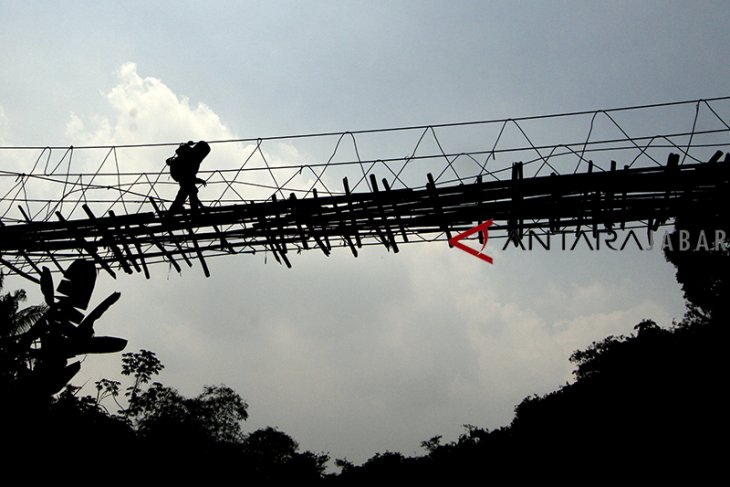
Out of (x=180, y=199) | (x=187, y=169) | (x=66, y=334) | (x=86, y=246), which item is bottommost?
(x=66, y=334)

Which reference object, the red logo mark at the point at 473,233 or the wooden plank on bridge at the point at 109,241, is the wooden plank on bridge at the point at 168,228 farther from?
the red logo mark at the point at 473,233

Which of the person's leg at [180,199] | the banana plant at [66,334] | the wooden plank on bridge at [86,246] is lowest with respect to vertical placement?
the banana plant at [66,334]

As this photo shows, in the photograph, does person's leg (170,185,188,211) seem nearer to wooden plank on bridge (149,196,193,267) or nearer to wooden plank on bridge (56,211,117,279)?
wooden plank on bridge (149,196,193,267)

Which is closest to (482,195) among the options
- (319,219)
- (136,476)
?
(319,219)

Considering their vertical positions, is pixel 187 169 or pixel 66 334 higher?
pixel 187 169

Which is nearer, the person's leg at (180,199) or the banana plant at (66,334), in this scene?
the banana plant at (66,334)

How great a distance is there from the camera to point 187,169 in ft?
30.3

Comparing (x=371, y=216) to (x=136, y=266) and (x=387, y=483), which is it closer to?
(x=136, y=266)

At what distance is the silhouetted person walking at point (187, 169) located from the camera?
905cm

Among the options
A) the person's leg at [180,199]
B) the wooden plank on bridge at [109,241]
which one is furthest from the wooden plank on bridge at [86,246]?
the person's leg at [180,199]

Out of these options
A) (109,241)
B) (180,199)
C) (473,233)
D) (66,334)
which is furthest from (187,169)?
(66,334)

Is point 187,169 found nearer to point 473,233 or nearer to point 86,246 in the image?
point 86,246

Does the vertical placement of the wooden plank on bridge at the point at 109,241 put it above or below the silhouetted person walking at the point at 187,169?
below

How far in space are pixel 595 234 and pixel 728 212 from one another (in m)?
1.68
